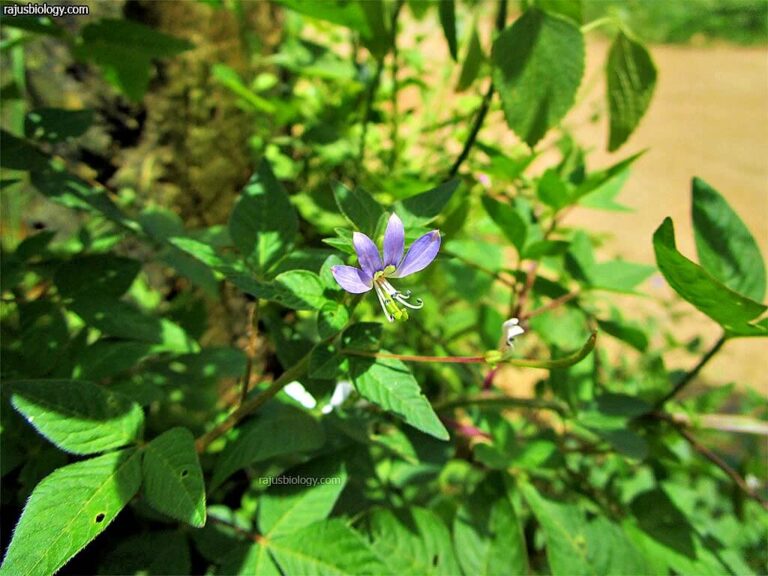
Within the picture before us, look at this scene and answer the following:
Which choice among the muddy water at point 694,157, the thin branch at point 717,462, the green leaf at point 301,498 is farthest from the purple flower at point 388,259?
the muddy water at point 694,157

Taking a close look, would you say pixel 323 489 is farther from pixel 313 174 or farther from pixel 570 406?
pixel 313 174

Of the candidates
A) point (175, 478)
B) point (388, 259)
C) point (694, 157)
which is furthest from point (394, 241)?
point (694, 157)

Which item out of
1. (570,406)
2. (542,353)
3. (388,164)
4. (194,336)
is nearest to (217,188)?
(388,164)

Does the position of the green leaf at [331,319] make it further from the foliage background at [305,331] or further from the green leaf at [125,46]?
the green leaf at [125,46]

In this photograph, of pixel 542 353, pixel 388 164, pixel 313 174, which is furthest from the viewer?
pixel 542 353

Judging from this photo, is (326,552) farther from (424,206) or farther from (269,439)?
(424,206)

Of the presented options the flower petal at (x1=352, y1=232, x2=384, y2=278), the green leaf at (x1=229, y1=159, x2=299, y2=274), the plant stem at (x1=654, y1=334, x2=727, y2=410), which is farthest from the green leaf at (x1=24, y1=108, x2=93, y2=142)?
the plant stem at (x1=654, y1=334, x2=727, y2=410)
